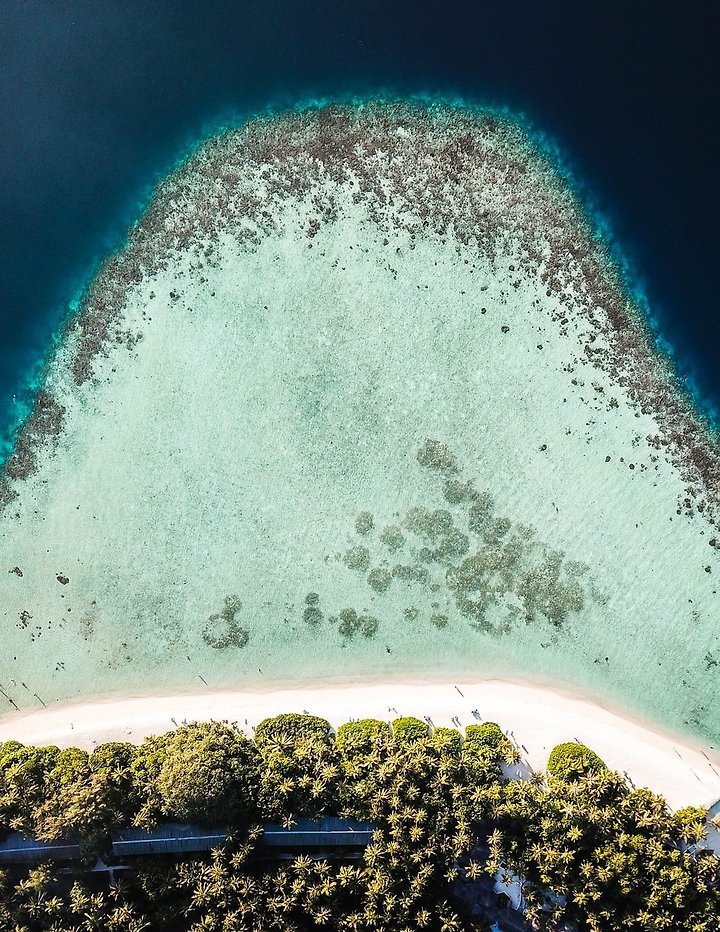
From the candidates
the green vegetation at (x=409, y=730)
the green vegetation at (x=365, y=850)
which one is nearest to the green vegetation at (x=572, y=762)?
the green vegetation at (x=365, y=850)

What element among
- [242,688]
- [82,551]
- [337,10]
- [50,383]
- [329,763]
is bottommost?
[329,763]

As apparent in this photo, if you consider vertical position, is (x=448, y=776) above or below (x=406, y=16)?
below

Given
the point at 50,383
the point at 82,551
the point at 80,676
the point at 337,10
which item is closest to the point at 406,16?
the point at 337,10

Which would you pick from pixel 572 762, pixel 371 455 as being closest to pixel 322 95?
pixel 371 455

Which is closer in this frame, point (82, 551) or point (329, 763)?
point (329, 763)

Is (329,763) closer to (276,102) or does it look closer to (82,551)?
(82,551)

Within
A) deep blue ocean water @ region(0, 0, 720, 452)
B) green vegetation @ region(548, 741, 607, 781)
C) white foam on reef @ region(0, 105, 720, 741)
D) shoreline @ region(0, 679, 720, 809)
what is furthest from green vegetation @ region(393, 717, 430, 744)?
deep blue ocean water @ region(0, 0, 720, 452)

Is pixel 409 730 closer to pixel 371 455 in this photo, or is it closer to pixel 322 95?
pixel 371 455
